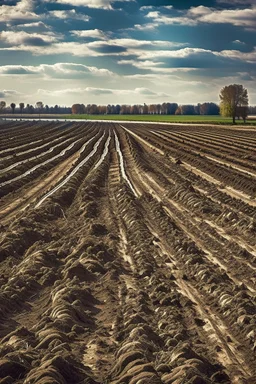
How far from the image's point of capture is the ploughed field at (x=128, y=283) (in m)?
9.28

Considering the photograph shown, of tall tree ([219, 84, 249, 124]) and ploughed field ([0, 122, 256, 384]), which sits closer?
ploughed field ([0, 122, 256, 384])

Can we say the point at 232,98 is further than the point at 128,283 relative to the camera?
Yes

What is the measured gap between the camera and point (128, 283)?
1405 cm

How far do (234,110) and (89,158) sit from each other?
8961cm

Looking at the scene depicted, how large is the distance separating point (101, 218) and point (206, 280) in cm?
884

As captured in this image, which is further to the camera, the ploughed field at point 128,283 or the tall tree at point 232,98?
the tall tree at point 232,98

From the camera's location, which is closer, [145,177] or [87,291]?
[87,291]

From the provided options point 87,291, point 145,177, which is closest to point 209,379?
point 87,291

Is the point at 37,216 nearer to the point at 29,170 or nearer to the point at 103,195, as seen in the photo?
the point at 103,195

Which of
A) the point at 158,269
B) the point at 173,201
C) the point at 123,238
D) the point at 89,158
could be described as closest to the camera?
the point at 158,269

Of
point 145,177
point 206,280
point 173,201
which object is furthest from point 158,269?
point 145,177

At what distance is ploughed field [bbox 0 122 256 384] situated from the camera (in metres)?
9.28

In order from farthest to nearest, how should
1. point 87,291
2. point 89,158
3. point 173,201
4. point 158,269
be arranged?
point 89,158
point 173,201
point 158,269
point 87,291

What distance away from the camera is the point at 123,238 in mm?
19016
